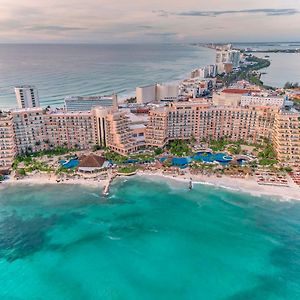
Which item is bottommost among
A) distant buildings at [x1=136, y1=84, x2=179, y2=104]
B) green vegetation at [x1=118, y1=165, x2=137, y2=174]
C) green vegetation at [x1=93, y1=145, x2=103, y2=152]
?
green vegetation at [x1=118, y1=165, x2=137, y2=174]

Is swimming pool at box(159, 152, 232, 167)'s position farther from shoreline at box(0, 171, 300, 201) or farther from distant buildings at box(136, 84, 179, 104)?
distant buildings at box(136, 84, 179, 104)

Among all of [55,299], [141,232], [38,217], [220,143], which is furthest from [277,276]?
[220,143]

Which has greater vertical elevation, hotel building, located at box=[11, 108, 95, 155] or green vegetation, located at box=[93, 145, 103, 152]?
hotel building, located at box=[11, 108, 95, 155]

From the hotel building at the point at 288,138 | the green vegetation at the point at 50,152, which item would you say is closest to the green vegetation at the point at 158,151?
the green vegetation at the point at 50,152

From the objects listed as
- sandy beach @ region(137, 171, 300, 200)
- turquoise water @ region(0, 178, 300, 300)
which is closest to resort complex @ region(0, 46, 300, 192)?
sandy beach @ region(137, 171, 300, 200)

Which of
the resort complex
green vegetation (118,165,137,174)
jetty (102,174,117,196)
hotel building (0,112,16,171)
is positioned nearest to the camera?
jetty (102,174,117,196)

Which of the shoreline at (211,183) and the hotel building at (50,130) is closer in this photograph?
the shoreline at (211,183)

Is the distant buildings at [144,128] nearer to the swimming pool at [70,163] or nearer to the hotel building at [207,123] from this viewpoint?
the hotel building at [207,123]

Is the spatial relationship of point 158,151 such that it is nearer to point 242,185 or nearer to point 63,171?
point 242,185
